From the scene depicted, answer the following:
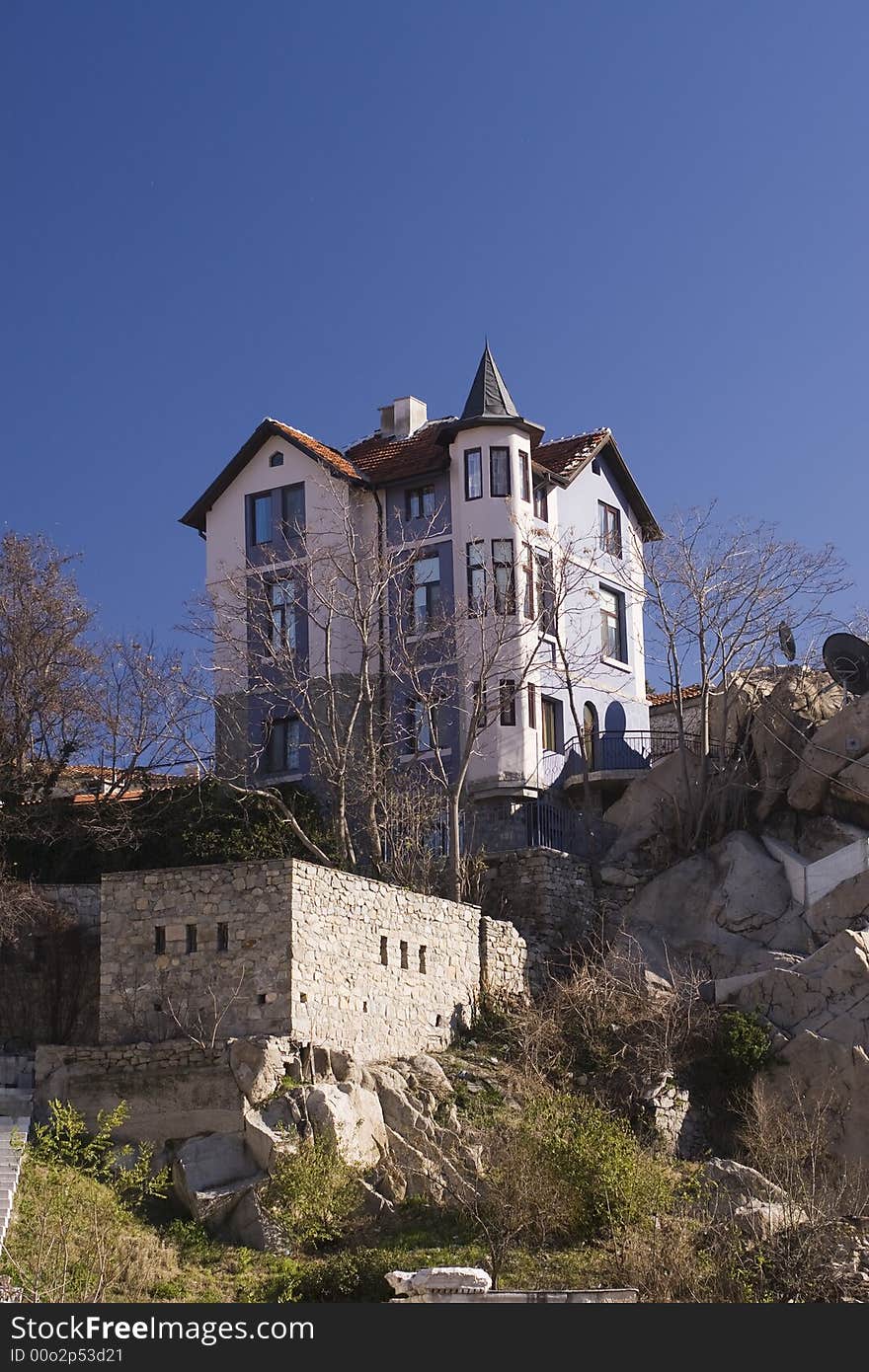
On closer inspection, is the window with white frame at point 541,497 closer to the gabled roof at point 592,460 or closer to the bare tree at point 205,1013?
the gabled roof at point 592,460

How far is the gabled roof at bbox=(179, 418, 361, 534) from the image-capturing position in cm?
4903

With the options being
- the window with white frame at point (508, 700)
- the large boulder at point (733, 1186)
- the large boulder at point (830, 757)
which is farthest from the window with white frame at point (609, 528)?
the large boulder at point (733, 1186)

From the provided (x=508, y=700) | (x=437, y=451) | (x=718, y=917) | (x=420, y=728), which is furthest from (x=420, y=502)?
(x=718, y=917)

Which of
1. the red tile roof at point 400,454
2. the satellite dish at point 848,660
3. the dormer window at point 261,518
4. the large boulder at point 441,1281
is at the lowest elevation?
the large boulder at point 441,1281

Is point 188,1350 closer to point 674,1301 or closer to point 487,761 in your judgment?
point 674,1301

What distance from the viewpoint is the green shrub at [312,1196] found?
93.6ft

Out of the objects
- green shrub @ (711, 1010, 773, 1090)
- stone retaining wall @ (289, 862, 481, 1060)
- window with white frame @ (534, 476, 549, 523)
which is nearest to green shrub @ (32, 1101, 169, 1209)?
stone retaining wall @ (289, 862, 481, 1060)

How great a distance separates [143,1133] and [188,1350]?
32.1 feet

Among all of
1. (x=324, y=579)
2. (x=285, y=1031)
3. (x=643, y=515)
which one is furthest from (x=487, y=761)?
(x=285, y=1031)

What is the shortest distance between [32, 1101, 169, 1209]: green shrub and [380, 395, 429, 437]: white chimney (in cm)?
2623

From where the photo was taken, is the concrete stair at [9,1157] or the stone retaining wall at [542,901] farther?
the stone retaining wall at [542,901]

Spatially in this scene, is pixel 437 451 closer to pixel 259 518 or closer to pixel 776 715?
pixel 259 518

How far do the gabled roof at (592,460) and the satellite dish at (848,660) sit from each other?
9074 mm

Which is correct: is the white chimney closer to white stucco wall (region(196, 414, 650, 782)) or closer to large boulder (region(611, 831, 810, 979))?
white stucco wall (region(196, 414, 650, 782))
